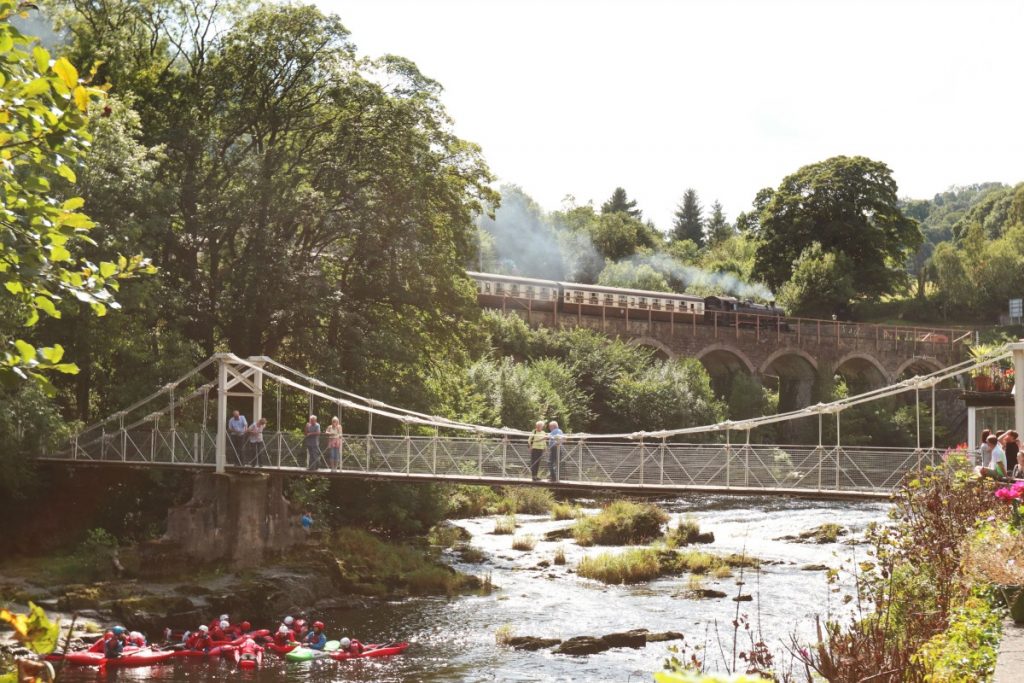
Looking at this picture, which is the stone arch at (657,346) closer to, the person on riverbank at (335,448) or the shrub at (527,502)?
the shrub at (527,502)

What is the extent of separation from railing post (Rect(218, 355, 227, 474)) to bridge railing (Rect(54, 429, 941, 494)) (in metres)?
0.23

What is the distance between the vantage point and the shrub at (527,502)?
32250 mm

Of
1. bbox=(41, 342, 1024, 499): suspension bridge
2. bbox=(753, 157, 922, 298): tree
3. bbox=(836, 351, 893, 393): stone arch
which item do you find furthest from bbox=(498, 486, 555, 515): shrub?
bbox=(753, 157, 922, 298): tree

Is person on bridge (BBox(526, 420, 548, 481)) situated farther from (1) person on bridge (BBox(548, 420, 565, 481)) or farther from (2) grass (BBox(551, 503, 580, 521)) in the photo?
(2) grass (BBox(551, 503, 580, 521))

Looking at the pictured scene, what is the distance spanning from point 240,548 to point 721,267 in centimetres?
5850

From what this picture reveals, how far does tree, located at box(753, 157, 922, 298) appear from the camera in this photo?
63.2 m

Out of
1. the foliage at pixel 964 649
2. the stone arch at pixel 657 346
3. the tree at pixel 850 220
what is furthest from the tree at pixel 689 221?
the foliage at pixel 964 649

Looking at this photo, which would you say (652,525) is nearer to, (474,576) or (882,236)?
(474,576)

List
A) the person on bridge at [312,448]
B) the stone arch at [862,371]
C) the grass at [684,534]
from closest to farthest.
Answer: the person on bridge at [312,448], the grass at [684,534], the stone arch at [862,371]

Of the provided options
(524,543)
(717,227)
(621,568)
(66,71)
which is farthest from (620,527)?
(717,227)

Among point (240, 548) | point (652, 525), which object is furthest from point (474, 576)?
point (652, 525)

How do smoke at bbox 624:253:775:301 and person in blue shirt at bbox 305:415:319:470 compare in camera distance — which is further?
smoke at bbox 624:253:775:301

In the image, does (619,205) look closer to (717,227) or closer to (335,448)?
(717,227)

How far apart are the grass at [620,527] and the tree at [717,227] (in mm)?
66469
